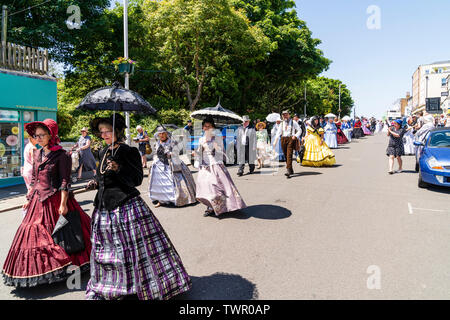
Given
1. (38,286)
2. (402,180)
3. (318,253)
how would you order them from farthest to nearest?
(402,180), (318,253), (38,286)

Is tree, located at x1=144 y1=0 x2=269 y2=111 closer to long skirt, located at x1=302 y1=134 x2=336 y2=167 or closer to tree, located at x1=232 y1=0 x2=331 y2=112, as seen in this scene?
tree, located at x1=232 y1=0 x2=331 y2=112

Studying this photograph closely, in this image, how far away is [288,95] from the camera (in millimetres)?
44719

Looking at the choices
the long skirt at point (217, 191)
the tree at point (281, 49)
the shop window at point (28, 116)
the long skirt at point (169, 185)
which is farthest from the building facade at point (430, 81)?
the long skirt at point (217, 191)

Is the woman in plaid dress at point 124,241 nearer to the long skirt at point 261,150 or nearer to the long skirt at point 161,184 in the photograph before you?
the long skirt at point 161,184

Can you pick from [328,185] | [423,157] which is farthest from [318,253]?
[423,157]

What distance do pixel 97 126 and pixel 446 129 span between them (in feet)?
32.0

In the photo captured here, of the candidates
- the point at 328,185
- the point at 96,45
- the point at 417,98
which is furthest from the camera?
the point at 417,98

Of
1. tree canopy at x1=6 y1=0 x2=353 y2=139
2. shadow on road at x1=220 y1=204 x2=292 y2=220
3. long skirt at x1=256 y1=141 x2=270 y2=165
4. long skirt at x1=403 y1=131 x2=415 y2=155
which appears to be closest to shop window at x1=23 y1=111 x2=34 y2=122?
tree canopy at x1=6 y1=0 x2=353 y2=139

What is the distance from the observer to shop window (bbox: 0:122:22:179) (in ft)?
34.9

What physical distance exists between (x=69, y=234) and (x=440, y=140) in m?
9.50

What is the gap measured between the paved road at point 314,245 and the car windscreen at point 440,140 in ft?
4.71

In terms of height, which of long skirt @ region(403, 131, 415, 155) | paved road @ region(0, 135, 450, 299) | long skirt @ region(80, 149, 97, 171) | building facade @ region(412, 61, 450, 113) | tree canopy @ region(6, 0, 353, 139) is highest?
building facade @ region(412, 61, 450, 113)

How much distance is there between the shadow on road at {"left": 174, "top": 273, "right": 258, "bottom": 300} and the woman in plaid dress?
188 millimetres
